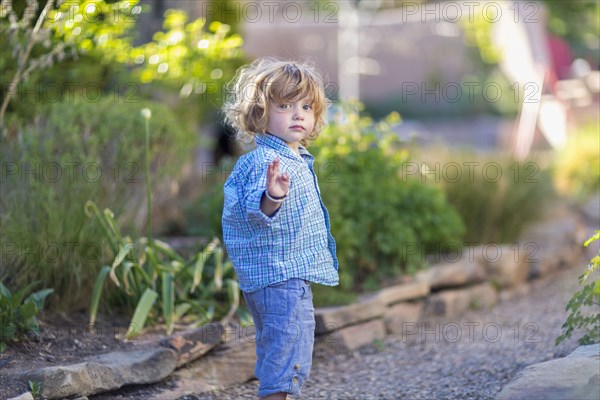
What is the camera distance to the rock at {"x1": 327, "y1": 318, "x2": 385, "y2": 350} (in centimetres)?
432

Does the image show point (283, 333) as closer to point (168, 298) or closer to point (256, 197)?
point (256, 197)

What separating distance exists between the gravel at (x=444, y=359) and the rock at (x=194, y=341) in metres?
0.19

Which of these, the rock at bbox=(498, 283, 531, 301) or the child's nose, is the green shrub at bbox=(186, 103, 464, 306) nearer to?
the rock at bbox=(498, 283, 531, 301)

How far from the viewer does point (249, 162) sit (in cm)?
292

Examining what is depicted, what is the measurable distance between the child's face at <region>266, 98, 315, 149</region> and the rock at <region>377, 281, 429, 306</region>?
192 cm

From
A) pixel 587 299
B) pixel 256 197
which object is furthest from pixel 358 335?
pixel 256 197

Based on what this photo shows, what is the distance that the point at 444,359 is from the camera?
413 centimetres

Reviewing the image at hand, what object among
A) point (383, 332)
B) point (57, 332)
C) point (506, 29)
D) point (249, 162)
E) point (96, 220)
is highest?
point (506, 29)

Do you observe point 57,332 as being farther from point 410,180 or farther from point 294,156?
point 410,180

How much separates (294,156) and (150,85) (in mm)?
3165

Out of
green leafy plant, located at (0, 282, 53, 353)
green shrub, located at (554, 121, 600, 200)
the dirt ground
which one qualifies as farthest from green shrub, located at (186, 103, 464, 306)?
green shrub, located at (554, 121, 600, 200)

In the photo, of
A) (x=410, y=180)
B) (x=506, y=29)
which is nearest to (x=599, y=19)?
(x=506, y=29)

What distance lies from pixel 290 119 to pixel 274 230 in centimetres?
39

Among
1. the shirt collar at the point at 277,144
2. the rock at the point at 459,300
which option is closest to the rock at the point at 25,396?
the shirt collar at the point at 277,144
